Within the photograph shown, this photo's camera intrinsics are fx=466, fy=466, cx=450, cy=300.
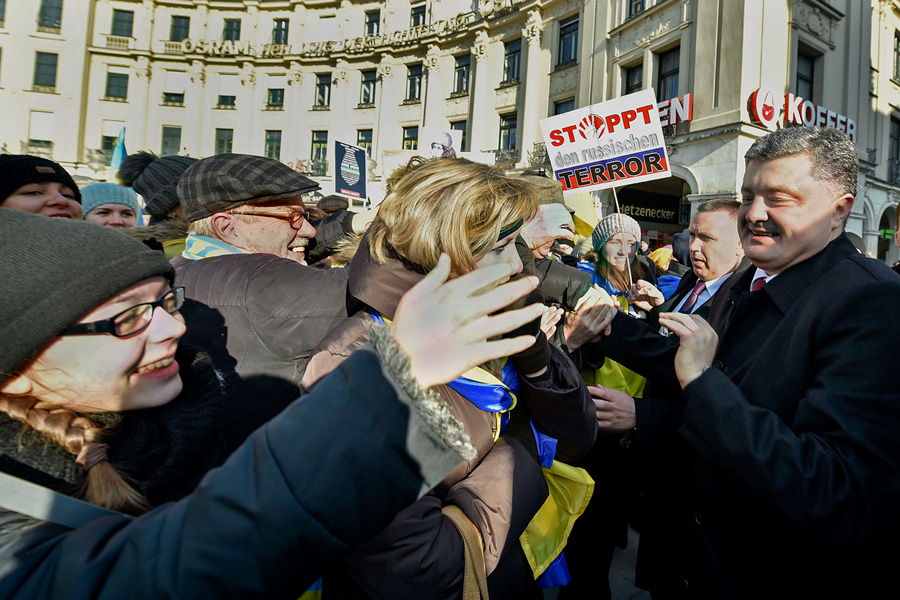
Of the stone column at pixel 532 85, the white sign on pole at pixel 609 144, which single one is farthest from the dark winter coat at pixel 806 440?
the stone column at pixel 532 85

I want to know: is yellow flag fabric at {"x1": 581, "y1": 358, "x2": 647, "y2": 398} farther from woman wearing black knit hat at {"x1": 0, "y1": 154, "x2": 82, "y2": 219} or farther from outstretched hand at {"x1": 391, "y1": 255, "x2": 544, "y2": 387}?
woman wearing black knit hat at {"x1": 0, "y1": 154, "x2": 82, "y2": 219}

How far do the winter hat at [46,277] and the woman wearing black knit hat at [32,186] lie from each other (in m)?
1.74

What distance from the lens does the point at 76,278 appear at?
87 cm

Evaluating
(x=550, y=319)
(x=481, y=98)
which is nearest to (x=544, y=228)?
(x=550, y=319)

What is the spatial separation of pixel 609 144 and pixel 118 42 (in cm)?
3478

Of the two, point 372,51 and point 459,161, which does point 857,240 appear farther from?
point 372,51

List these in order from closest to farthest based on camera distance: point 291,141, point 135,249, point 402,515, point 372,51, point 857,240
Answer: point 135,249
point 402,515
point 857,240
point 372,51
point 291,141

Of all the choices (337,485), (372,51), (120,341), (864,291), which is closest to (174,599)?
(337,485)

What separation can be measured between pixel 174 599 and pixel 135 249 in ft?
2.26

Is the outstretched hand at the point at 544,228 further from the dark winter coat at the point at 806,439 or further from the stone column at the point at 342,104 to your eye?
the stone column at the point at 342,104

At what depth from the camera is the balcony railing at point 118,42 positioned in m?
27.8

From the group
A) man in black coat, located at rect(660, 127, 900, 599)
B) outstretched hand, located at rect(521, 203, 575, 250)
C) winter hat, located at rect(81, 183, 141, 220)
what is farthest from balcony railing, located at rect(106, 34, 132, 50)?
man in black coat, located at rect(660, 127, 900, 599)

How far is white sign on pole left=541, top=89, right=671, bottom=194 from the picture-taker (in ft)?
12.9

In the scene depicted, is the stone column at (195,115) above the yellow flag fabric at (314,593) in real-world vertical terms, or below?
above
